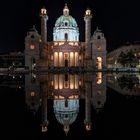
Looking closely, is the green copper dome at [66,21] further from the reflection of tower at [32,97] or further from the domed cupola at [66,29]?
the reflection of tower at [32,97]

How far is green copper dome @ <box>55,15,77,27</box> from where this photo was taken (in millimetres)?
98000

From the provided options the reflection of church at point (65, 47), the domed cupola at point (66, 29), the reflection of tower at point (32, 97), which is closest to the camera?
the reflection of tower at point (32, 97)

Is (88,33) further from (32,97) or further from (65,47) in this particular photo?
(32,97)

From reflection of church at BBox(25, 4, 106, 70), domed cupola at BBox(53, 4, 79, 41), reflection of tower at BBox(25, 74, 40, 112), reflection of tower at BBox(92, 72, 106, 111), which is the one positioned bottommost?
reflection of tower at BBox(25, 74, 40, 112)

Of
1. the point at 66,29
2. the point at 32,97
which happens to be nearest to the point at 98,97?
the point at 32,97

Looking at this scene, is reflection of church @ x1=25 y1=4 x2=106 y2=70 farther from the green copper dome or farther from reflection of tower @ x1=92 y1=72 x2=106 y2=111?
reflection of tower @ x1=92 y1=72 x2=106 y2=111

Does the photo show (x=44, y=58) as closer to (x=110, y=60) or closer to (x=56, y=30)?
(x=56, y=30)

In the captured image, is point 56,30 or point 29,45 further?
point 56,30

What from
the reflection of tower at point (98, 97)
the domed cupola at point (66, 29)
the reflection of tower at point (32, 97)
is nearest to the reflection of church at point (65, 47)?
the domed cupola at point (66, 29)

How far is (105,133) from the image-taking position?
673cm

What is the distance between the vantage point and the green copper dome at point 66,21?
322 feet

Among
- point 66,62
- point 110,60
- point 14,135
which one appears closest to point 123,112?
point 14,135

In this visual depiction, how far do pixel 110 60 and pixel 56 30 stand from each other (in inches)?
1205

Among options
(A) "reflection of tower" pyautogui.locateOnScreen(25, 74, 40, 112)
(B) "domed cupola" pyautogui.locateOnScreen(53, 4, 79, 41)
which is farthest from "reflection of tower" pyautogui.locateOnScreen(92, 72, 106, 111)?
(B) "domed cupola" pyautogui.locateOnScreen(53, 4, 79, 41)
